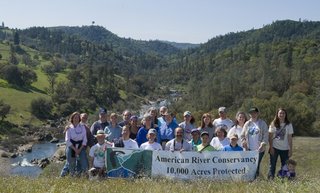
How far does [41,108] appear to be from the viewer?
11250cm

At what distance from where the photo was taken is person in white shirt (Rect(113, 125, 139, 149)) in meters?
12.6

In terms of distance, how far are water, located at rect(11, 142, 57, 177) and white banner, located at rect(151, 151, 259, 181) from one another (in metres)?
43.1

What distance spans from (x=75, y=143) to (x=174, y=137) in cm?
304

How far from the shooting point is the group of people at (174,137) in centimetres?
1238

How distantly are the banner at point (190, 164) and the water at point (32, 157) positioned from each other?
140 feet

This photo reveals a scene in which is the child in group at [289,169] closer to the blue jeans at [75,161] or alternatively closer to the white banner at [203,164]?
the white banner at [203,164]

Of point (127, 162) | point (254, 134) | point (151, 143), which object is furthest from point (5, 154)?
point (254, 134)

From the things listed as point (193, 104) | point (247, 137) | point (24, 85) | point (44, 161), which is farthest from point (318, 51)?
point (247, 137)

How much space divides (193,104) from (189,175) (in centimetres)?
8788

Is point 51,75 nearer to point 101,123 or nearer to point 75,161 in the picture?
point 101,123

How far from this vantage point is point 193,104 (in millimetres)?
99688

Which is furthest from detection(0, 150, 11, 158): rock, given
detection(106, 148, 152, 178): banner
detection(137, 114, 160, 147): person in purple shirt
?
detection(106, 148, 152, 178): banner

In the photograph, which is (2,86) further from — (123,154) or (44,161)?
(123,154)

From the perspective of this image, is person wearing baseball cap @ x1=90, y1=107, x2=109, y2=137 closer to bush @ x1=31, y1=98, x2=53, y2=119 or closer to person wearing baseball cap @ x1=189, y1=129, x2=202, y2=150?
person wearing baseball cap @ x1=189, y1=129, x2=202, y2=150
